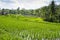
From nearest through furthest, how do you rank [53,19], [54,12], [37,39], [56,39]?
[37,39]
[56,39]
[53,19]
[54,12]

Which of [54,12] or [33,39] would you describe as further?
[54,12]

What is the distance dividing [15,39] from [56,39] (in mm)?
7526

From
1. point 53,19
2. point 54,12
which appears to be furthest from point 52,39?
point 54,12

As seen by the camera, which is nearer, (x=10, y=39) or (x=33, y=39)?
(x=10, y=39)

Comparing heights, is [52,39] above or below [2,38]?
below

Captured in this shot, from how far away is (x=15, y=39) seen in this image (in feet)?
53.2

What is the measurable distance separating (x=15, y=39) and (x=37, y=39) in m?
4.90

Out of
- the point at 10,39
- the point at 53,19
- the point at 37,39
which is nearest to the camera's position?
the point at 10,39

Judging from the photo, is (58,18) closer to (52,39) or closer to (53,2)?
(53,2)

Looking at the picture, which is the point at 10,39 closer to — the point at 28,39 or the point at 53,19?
the point at 28,39

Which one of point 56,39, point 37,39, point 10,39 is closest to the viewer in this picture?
point 10,39

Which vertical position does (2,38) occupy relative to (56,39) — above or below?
above

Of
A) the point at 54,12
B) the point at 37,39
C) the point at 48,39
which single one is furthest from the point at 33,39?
the point at 54,12

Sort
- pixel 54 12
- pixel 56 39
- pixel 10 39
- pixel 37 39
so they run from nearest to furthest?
pixel 10 39 < pixel 37 39 < pixel 56 39 < pixel 54 12
